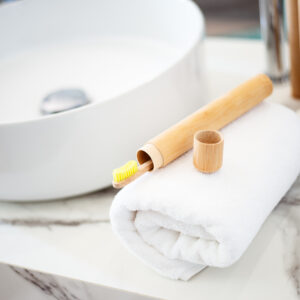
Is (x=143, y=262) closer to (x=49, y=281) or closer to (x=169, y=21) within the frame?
(x=49, y=281)

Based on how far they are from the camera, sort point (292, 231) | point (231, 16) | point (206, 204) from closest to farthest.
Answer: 1. point (206, 204)
2. point (292, 231)
3. point (231, 16)

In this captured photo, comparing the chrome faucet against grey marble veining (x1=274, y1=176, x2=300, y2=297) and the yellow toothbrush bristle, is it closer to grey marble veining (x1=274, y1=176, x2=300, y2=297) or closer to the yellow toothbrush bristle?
grey marble veining (x1=274, y1=176, x2=300, y2=297)

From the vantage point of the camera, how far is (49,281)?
51cm

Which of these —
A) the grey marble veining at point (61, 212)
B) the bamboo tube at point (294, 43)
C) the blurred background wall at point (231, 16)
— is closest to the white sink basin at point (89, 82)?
the grey marble veining at point (61, 212)

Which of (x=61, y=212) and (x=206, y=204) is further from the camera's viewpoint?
(x=61, y=212)

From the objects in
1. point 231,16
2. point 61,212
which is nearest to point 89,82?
point 61,212

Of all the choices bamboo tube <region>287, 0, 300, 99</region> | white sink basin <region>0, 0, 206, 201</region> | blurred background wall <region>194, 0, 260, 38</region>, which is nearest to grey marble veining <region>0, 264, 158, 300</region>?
white sink basin <region>0, 0, 206, 201</region>

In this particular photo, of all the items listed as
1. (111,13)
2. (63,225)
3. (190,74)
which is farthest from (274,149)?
(111,13)

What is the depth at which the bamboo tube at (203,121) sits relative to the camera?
45cm

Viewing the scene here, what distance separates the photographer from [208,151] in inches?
16.6

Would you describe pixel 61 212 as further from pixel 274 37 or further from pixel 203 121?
pixel 274 37

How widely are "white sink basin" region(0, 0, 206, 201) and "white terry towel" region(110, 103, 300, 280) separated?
0.10 meters

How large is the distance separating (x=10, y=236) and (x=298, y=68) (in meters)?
0.47

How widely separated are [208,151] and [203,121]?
0.08 meters
